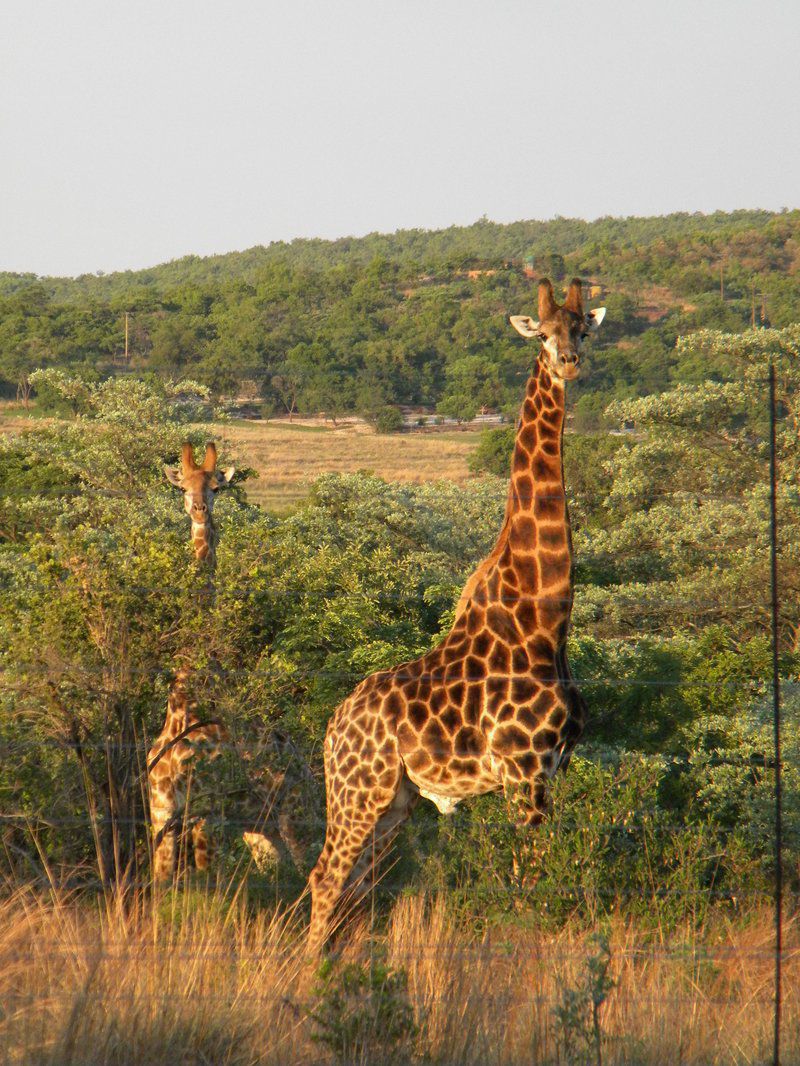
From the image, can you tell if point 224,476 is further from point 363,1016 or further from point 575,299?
point 363,1016

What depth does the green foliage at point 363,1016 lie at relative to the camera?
13.9ft

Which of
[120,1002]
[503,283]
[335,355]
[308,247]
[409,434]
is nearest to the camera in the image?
[120,1002]

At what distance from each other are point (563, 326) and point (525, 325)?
0.66 feet

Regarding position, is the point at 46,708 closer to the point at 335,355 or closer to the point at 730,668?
the point at 730,668

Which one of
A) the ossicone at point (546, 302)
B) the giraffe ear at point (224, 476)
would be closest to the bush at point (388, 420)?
the giraffe ear at point (224, 476)

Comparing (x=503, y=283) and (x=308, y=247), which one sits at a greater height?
(x=308, y=247)

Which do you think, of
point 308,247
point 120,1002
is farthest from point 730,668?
point 308,247

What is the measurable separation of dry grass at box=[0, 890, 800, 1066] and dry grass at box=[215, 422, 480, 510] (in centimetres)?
2149

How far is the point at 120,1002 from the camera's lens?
4.39 m

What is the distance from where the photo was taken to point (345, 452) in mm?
33188

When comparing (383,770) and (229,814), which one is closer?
(383,770)

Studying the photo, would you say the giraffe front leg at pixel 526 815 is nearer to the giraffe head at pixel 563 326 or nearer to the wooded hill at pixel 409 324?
the giraffe head at pixel 563 326

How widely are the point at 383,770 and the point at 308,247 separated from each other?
4337 inches

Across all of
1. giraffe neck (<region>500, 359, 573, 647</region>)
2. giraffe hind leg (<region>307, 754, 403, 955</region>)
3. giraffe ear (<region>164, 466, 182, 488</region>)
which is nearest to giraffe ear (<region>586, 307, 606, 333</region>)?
giraffe neck (<region>500, 359, 573, 647</region>)
